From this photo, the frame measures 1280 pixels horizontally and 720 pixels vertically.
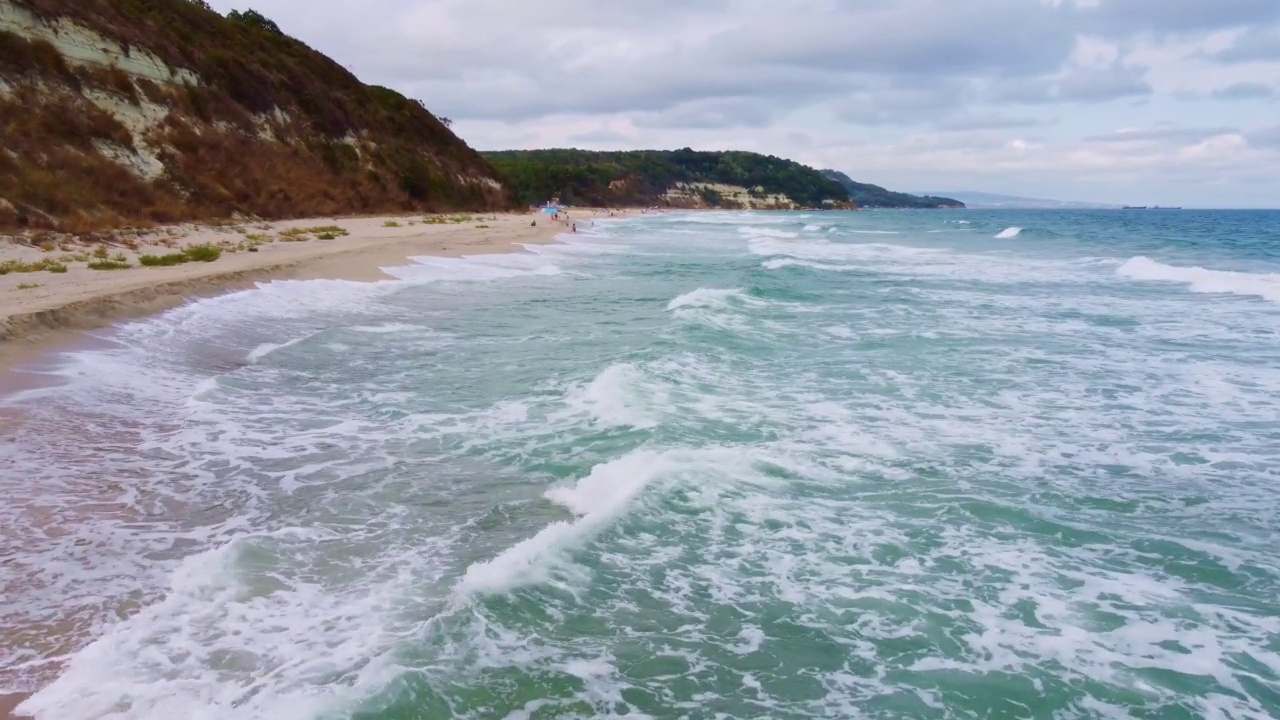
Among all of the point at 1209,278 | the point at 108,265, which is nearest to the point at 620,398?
the point at 108,265

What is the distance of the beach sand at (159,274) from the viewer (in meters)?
11.8

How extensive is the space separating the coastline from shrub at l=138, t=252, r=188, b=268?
0.20 metres

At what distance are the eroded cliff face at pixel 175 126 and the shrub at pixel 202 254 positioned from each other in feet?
10.9

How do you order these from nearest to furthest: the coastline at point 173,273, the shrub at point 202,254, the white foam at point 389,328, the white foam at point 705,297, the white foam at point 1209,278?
the coastline at point 173,273
the white foam at point 389,328
the shrub at point 202,254
the white foam at point 705,297
the white foam at point 1209,278

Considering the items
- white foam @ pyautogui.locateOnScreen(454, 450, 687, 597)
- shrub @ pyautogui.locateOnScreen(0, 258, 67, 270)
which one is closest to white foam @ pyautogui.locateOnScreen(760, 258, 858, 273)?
shrub @ pyautogui.locateOnScreen(0, 258, 67, 270)

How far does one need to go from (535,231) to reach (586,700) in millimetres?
47170

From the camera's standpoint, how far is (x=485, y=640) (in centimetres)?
559

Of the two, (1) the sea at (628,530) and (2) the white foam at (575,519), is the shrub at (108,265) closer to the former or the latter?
(1) the sea at (628,530)

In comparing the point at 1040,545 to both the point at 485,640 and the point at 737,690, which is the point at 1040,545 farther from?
the point at 485,640

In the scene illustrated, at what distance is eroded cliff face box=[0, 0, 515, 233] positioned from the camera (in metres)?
25.5

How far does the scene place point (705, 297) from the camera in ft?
76.2

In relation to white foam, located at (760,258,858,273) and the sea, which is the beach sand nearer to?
the sea

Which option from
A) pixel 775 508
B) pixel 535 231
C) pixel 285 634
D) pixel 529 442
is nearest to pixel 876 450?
pixel 775 508

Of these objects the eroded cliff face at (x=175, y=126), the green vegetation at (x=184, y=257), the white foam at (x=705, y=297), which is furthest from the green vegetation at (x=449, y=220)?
the white foam at (x=705, y=297)
